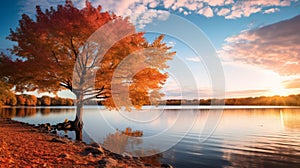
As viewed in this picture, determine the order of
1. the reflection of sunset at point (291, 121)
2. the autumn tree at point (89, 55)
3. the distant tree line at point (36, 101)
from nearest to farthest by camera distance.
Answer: the autumn tree at point (89, 55) → the reflection of sunset at point (291, 121) → the distant tree line at point (36, 101)

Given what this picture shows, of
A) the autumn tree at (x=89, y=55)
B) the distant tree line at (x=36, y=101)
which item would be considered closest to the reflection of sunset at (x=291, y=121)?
the autumn tree at (x=89, y=55)

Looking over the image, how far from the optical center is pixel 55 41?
17688mm

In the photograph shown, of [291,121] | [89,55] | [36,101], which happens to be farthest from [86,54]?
[36,101]

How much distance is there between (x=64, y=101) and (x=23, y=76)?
191726 mm

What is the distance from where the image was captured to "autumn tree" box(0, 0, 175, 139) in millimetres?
17031

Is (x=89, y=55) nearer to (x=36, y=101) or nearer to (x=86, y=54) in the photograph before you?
(x=86, y=54)

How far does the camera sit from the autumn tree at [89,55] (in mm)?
17031

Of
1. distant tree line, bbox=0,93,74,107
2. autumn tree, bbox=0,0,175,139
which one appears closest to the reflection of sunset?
autumn tree, bbox=0,0,175,139

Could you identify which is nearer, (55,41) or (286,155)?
(286,155)

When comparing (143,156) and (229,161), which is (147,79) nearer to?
(143,156)

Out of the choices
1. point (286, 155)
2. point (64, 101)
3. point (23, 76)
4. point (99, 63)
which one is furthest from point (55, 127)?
point (64, 101)

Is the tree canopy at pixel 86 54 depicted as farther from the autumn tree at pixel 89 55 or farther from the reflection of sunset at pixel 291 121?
the reflection of sunset at pixel 291 121

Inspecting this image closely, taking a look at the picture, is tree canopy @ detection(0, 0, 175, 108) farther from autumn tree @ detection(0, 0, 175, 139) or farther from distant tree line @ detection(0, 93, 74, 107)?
distant tree line @ detection(0, 93, 74, 107)

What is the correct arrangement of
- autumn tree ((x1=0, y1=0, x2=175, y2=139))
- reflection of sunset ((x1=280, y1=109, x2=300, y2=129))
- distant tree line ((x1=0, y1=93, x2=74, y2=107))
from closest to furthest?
autumn tree ((x1=0, y1=0, x2=175, y2=139)) < reflection of sunset ((x1=280, y1=109, x2=300, y2=129)) < distant tree line ((x1=0, y1=93, x2=74, y2=107))
